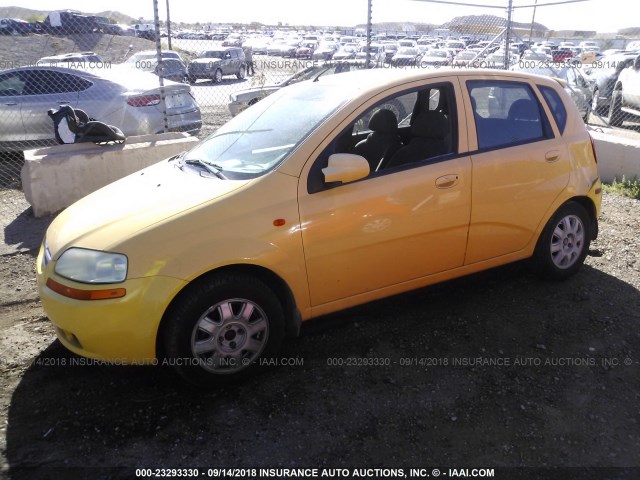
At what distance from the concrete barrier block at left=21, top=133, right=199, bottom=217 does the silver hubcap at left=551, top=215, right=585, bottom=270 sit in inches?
186

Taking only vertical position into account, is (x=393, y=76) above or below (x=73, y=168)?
above

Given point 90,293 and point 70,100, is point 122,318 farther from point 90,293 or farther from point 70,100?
point 70,100

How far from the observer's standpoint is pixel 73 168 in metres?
6.39

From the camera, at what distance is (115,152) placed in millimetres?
6598

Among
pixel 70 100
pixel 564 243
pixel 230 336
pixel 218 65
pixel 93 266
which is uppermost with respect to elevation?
pixel 218 65

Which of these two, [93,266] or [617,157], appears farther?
[617,157]

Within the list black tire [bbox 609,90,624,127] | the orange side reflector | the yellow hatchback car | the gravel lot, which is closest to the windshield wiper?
the yellow hatchback car

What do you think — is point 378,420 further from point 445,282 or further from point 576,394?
point 445,282

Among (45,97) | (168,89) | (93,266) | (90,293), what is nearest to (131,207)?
(93,266)

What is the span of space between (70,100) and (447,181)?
7194mm

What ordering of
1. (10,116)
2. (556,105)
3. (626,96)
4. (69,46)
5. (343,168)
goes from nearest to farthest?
(343,168), (556,105), (10,116), (626,96), (69,46)

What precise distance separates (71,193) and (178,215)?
3.99m

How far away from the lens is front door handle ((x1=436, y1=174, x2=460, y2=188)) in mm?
3686

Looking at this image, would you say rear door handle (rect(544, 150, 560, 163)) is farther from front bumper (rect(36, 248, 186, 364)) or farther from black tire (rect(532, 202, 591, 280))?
front bumper (rect(36, 248, 186, 364))
